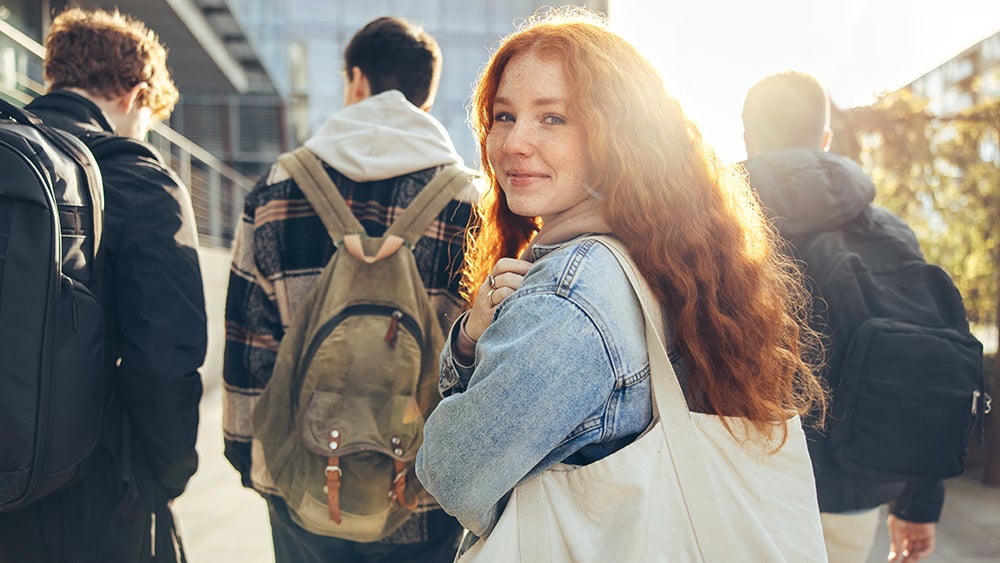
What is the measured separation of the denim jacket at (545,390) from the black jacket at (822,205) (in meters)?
1.26

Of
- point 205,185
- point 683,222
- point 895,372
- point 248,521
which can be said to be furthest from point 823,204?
point 205,185

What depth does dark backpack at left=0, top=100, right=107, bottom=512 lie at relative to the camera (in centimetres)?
181

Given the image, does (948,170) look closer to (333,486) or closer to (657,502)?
(333,486)

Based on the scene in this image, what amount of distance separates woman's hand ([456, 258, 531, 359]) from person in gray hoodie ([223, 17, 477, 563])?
813mm

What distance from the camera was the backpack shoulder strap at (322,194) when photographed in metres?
2.40

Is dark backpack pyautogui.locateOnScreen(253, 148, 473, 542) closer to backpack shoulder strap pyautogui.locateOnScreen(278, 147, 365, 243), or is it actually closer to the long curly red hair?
backpack shoulder strap pyautogui.locateOnScreen(278, 147, 365, 243)

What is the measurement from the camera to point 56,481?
1.90m

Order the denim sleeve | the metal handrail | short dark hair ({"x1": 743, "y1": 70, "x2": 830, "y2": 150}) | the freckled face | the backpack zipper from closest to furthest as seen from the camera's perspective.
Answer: the denim sleeve
the freckled face
the backpack zipper
short dark hair ({"x1": 743, "y1": 70, "x2": 830, "y2": 150})
the metal handrail

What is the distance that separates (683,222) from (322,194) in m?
1.31

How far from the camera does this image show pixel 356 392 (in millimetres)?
2240

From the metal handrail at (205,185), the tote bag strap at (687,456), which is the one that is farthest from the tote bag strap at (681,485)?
the metal handrail at (205,185)

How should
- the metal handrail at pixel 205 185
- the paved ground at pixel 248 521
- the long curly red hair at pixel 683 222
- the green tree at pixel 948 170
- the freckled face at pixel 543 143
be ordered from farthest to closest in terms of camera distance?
the metal handrail at pixel 205 185 → the green tree at pixel 948 170 → the paved ground at pixel 248 521 → the freckled face at pixel 543 143 → the long curly red hair at pixel 683 222

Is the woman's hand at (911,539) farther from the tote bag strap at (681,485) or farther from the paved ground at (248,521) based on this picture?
the paved ground at (248,521)

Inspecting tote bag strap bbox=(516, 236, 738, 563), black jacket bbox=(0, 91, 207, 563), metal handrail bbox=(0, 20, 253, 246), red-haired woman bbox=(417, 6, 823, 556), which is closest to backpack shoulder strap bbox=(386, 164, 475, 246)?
black jacket bbox=(0, 91, 207, 563)
